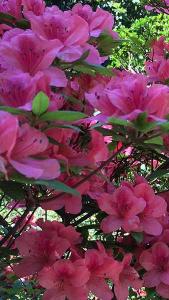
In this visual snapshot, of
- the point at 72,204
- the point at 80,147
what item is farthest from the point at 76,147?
the point at 72,204

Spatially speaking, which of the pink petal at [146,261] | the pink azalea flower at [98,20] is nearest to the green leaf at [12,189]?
the pink petal at [146,261]

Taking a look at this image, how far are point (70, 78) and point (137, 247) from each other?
0.43 m

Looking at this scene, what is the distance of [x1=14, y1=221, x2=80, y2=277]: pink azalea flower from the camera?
1180 mm

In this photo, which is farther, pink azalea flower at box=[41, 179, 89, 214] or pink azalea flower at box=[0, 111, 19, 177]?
pink azalea flower at box=[41, 179, 89, 214]

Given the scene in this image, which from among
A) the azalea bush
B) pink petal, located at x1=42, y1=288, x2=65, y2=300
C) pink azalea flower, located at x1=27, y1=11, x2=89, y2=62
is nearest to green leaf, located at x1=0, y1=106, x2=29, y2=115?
the azalea bush

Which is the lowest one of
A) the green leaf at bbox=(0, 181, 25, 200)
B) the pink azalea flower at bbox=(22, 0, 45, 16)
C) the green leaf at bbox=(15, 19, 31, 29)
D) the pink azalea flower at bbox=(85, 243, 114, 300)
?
the pink azalea flower at bbox=(85, 243, 114, 300)

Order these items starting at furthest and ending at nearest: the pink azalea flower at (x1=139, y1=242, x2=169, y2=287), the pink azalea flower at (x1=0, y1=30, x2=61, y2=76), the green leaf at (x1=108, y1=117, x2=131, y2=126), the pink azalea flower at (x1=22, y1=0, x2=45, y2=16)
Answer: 1. the pink azalea flower at (x1=22, y1=0, x2=45, y2=16)
2. the pink azalea flower at (x1=139, y1=242, x2=169, y2=287)
3. the pink azalea flower at (x1=0, y1=30, x2=61, y2=76)
4. the green leaf at (x1=108, y1=117, x2=131, y2=126)

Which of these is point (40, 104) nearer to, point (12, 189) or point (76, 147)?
point (12, 189)

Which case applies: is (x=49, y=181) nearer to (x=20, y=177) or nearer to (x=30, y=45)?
(x=20, y=177)

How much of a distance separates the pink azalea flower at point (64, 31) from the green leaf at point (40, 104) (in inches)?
9.9

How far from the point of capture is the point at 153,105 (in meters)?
0.95

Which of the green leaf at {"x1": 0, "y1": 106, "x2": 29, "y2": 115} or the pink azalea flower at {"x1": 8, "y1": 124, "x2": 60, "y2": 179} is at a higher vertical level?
the green leaf at {"x1": 0, "y1": 106, "x2": 29, "y2": 115}

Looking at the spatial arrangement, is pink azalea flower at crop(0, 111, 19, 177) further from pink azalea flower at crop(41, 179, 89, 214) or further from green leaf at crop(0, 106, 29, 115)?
pink azalea flower at crop(41, 179, 89, 214)

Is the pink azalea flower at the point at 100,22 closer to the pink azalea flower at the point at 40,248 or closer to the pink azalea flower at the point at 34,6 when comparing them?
the pink azalea flower at the point at 34,6
